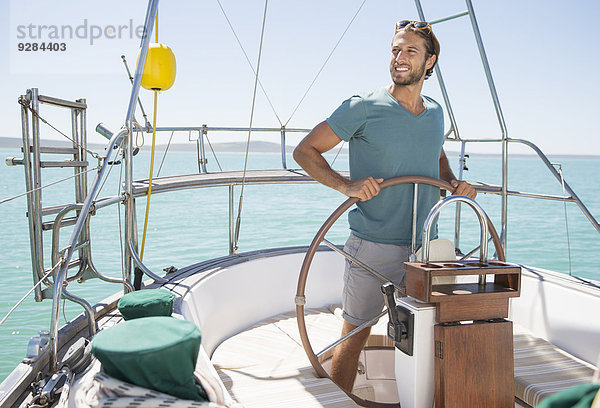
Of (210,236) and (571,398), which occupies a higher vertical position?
(571,398)

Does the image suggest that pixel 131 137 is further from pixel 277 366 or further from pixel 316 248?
pixel 277 366

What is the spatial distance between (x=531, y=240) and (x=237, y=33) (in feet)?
32.9

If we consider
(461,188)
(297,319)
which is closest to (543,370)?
(461,188)

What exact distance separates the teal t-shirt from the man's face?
0.06m

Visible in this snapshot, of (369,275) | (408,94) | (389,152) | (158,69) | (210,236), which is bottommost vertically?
(210,236)

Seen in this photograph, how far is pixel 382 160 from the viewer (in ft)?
4.48

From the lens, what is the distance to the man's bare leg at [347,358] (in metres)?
1.47

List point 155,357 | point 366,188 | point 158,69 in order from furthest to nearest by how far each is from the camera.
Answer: point 158,69 → point 366,188 → point 155,357

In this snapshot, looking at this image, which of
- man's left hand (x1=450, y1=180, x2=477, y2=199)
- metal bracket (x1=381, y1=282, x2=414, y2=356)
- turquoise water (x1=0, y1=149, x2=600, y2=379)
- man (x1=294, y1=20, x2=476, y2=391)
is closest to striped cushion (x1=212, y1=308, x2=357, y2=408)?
man (x1=294, y1=20, x2=476, y2=391)

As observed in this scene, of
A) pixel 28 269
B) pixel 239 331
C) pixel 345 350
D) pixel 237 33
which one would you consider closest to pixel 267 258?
pixel 239 331

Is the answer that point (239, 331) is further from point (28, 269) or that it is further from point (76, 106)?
point (28, 269)

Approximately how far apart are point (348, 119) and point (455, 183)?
0.39 metres

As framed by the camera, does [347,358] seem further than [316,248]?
Yes

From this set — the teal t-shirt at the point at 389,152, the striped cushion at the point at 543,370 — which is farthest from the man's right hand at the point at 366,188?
the striped cushion at the point at 543,370
